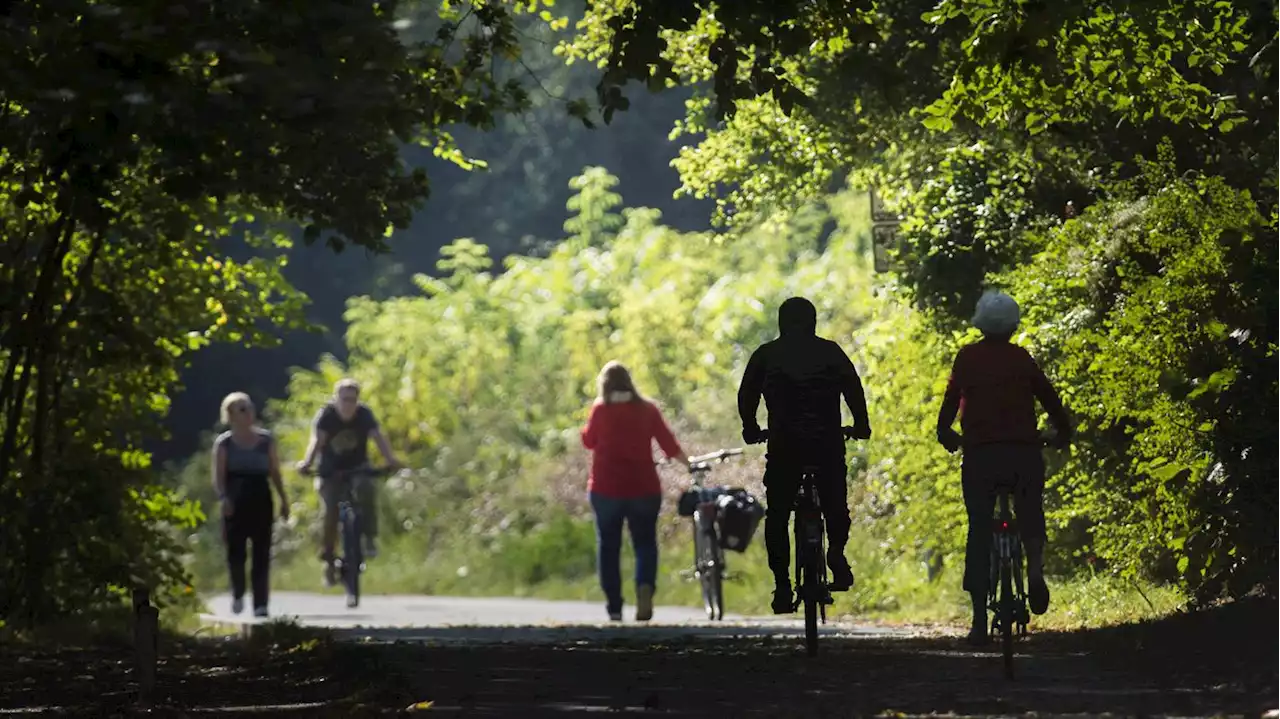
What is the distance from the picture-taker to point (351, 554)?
78.4ft

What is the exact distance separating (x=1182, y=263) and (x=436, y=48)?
4742 mm

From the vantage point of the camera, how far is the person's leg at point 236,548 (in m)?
20.5

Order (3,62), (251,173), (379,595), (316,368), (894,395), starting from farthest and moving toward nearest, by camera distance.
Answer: (316,368), (379,595), (894,395), (251,173), (3,62)

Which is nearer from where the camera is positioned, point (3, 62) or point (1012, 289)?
point (3, 62)

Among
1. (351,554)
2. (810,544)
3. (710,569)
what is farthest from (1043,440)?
(351,554)

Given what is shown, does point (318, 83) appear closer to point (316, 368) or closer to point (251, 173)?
point (251, 173)

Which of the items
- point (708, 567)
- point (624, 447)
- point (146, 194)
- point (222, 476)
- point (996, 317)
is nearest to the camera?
point (996, 317)

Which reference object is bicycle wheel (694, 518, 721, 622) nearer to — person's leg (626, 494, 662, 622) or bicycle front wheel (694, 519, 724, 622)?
bicycle front wheel (694, 519, 724, 622)

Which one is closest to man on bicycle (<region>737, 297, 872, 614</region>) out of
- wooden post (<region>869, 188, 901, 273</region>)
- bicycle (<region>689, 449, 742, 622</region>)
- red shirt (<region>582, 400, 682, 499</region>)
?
red shirt (<region>582, 400, 682, 499</region>)

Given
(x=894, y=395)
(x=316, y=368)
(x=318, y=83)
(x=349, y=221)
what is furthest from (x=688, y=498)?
(x=316, y=368)

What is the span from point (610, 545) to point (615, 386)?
1.18m

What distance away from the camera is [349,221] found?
16.2 metres

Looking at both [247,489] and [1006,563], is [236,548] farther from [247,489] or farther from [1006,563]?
[1006,563]

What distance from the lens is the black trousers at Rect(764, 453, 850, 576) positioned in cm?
1279
